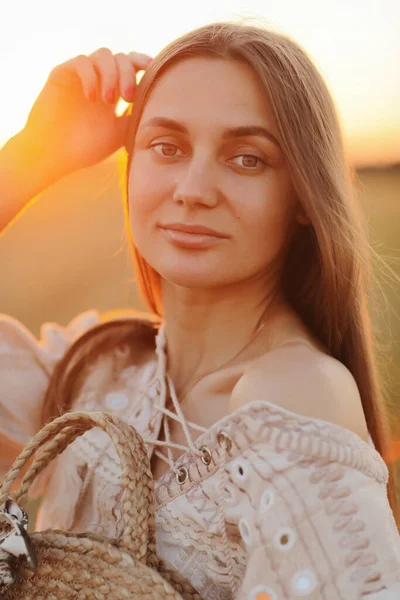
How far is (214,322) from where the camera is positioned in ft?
4.76

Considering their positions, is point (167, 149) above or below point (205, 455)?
above

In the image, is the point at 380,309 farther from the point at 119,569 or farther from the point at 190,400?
the point at 119,569

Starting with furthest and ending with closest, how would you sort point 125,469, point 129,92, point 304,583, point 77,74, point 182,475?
point 77,74, point 129,92, point 182,475, point 125,469, point 304,583

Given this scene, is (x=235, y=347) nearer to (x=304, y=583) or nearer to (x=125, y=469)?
(x=125, y=469)

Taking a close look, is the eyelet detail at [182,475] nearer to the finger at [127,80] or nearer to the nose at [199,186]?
the nose at [199,186]

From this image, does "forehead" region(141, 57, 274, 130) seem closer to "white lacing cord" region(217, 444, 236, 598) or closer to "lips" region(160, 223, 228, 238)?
"lips" region(160, 223, 228, 238)

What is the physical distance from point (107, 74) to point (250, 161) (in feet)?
1.72

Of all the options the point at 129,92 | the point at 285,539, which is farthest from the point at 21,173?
the point at 285,539

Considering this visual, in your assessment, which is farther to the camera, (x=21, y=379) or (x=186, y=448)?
(x=21, y=379)

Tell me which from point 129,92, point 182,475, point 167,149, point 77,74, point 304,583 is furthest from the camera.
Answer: point 77,74

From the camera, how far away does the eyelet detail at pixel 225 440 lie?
3.70 ft

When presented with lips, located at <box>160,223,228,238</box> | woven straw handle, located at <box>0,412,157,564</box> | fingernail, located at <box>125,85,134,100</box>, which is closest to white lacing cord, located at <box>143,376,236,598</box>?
woven straw handle, located at <box>0,412,157,564</box>

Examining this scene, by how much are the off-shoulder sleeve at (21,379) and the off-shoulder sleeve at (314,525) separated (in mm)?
813

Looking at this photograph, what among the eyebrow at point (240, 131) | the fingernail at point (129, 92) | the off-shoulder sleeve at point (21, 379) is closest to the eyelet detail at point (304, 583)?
the eyebrow at point (240, 131)
